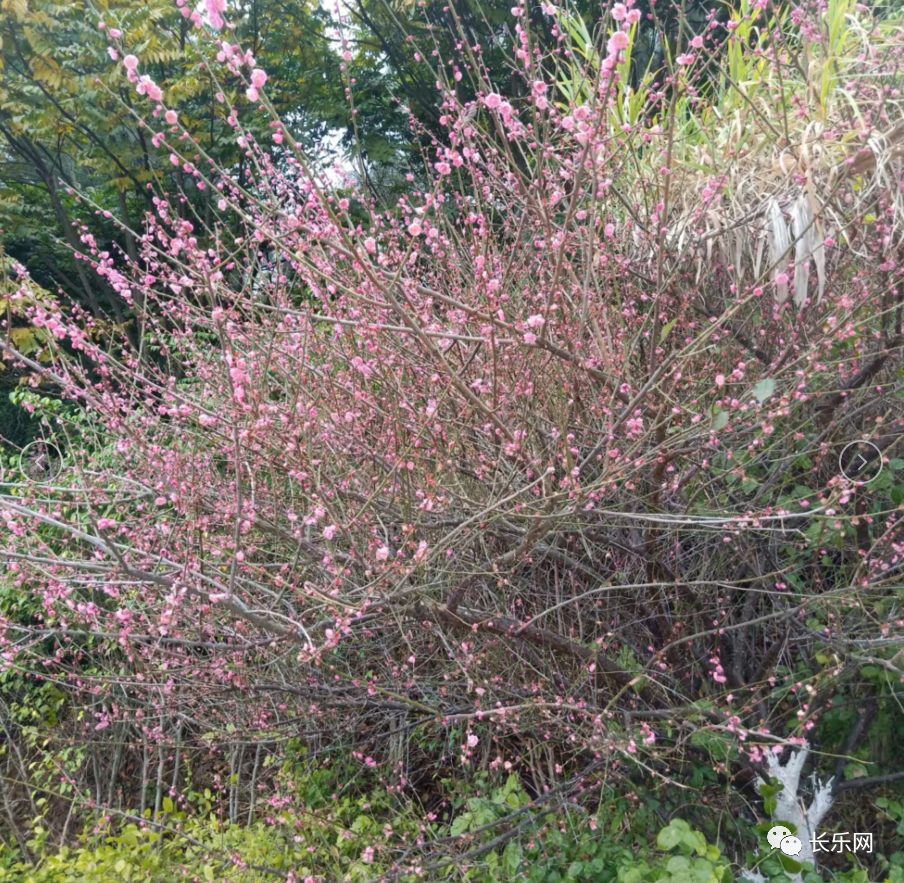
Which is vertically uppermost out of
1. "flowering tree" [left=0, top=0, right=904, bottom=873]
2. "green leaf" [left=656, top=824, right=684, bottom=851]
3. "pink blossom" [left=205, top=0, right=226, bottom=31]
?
"pink blossom" [left=205, top=0, right=226, bottom=31]

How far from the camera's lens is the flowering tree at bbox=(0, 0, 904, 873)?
2305 mm

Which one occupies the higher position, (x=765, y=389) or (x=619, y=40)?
(x=619, y=40)

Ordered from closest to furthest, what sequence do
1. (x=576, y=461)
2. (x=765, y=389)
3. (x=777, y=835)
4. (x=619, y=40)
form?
(x=619, y=40), (x=765, y=389), (x=777, y=835), (x=576, y=461)

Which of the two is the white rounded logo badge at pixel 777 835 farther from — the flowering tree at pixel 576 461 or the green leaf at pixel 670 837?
the green leaf at pixel 670 837

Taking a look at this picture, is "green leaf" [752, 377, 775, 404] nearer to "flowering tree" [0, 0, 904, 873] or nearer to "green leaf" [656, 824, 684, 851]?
"flowering tree" [0, 0, 904, 873]

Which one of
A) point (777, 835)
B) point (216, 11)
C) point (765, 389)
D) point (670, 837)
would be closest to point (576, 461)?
point (765, 389)

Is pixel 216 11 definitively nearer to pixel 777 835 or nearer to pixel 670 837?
pixel 670 837

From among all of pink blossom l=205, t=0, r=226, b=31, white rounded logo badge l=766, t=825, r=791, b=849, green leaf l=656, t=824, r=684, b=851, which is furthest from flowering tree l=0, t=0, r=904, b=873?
pink blossom l=205, t=0, r=226, b=31

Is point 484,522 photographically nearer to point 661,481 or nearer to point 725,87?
point 661,481

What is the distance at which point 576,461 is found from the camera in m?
2.62

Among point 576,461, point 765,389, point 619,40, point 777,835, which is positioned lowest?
point 777,835

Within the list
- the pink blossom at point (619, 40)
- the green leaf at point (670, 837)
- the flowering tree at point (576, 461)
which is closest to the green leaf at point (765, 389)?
the flowering tree at point (576, 461)

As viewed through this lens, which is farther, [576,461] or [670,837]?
[576,461]

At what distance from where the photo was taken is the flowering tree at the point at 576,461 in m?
2.30
